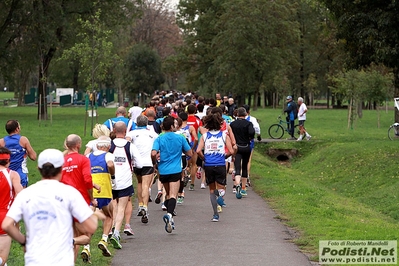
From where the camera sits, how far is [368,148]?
2914 cm

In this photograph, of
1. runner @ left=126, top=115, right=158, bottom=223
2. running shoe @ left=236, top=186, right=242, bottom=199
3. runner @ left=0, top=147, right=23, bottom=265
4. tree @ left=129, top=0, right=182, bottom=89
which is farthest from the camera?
tree @ left=129, top=0, right=182, bottom=89

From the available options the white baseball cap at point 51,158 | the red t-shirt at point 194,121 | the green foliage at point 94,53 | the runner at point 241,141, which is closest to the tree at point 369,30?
the red t-shirt at point 194,121

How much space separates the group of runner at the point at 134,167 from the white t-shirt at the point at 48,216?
0.04 feet

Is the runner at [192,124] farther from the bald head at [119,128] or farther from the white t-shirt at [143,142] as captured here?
the bald head at [119,128]

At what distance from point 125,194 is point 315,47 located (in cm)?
8132

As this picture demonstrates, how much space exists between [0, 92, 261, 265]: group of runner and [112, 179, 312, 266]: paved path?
0.27m

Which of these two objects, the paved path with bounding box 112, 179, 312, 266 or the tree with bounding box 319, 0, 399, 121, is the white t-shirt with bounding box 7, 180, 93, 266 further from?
the tree with bounding box 319, 0, 399, 121

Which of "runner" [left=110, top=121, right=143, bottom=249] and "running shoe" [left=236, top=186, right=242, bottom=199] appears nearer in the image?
"runner" [left=110, top=121, right=143, bottom=249]

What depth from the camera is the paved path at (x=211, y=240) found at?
35.6ft

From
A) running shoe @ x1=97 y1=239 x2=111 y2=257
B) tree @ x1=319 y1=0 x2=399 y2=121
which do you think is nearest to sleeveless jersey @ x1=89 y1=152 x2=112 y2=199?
running shoe @ x1=97 y1=239 x2=111 y2=257

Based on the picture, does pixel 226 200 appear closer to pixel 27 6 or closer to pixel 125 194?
pixel 125 194

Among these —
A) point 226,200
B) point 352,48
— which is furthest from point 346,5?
point 226,200

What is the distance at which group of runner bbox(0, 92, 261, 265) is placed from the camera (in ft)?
24.3

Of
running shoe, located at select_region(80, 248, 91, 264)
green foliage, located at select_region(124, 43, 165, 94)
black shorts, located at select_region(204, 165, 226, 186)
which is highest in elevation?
green foliage, located at select_region(124, 43, 165, 94)
